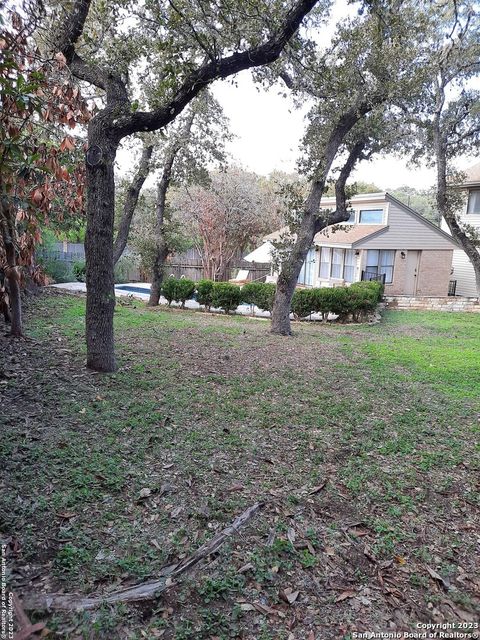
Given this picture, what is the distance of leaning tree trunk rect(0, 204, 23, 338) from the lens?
3.93 m

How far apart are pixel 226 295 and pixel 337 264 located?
849cm

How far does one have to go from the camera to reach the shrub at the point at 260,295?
13922 mm

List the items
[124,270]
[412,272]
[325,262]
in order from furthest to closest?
1. [124,270]
2. [325,262]
3. [412,272]

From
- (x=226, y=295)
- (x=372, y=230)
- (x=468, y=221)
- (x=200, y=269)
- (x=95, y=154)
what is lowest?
(x=226, y=295)

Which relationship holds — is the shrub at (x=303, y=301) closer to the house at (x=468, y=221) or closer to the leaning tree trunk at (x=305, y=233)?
the leaning tree trunk at (x=305, y=233)

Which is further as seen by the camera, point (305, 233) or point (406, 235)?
point (406, 235)

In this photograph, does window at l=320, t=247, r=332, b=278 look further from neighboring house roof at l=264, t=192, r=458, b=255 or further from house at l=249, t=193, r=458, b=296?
neighboring house roof at l=264, t=192, r=458, b=255

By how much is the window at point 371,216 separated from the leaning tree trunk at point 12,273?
1704cm

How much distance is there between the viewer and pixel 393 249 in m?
19.3

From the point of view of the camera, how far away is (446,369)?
7109 mm

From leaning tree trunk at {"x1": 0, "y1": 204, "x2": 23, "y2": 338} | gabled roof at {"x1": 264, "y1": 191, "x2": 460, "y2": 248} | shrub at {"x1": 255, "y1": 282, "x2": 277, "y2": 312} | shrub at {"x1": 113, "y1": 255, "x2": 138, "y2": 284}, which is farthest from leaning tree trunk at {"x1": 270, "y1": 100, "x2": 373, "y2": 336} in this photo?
shrub at {"x1": 113, "y1": 255, "x2": 138, "y2": 284}

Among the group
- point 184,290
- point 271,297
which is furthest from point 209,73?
point 184,290

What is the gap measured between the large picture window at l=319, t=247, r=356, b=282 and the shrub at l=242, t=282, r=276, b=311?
7.28 m

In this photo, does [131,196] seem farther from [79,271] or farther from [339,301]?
[79,271]
